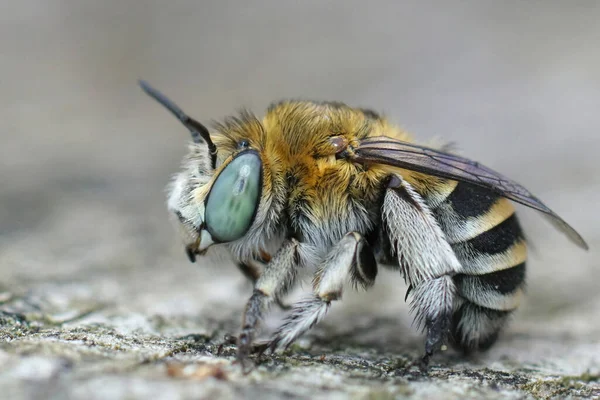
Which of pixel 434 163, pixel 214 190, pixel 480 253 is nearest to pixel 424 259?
pixel 480 253

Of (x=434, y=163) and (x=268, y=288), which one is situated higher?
(x=434, y=163)

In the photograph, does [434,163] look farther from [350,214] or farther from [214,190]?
[214,190]

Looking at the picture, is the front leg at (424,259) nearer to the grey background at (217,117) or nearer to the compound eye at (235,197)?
the grey background at (217,117)

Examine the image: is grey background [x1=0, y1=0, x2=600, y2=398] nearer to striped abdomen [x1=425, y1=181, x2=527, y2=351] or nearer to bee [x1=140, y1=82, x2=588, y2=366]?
striped abdomen [x1=425, y1=181, x2=527, y2=351]

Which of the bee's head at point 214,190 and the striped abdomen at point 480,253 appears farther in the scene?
the striped abdomen at point 480,253

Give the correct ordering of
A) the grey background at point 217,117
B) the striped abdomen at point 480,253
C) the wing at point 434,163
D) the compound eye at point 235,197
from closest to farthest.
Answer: the grey background at point 217,117 → the compound eye at point 235,197 → the wing at point 434,163 → the striped abdomen at point 480,253

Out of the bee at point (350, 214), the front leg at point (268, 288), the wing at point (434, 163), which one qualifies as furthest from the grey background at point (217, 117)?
the wing at point (434, 163)
